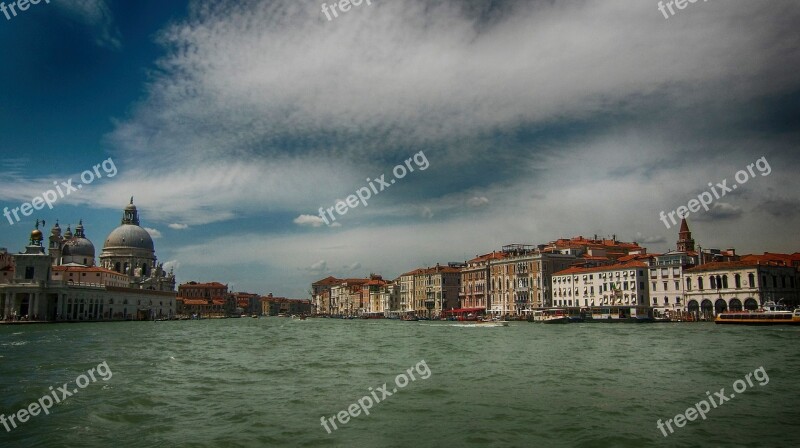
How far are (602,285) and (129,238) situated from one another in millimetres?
87473

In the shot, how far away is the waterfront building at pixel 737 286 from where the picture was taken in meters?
56.8

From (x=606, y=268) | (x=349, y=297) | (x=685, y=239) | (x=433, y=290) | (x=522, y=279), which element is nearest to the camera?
(x=606, y=268)

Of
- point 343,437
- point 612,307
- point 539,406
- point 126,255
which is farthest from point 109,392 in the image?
point 126,255

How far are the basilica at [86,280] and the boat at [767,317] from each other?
240 feet

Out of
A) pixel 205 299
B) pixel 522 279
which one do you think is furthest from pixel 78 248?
pixel 522 279

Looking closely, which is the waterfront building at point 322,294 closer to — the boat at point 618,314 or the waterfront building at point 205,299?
the waterfront building at point 205,299

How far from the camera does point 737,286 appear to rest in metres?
58.4

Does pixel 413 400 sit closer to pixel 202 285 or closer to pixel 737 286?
pixel 737 286

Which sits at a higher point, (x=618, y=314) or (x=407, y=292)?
(x=407, y=292)

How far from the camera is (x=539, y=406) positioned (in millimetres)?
12547

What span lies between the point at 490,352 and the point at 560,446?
53.0 feet

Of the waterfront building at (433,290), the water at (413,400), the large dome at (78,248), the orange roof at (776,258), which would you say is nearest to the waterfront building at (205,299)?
the large dome at (78,248)

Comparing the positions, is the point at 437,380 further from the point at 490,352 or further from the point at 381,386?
the point at 490,352

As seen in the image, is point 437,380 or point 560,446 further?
point 437,380
